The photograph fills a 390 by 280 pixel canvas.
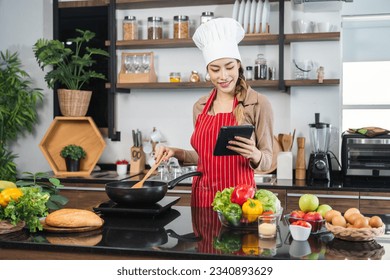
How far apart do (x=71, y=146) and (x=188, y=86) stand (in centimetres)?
121

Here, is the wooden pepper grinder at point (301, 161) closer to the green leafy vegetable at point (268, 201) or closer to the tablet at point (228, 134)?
the tablet at point (228, 134)

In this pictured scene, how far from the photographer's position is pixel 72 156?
461cm

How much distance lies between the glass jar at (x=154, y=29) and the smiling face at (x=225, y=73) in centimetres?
203

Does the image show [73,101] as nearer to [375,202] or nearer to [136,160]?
[136,160]

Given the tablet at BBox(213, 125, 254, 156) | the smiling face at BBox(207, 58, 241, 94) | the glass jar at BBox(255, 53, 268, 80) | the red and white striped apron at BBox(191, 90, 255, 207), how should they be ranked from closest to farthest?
the tablet at BBox(213, 125, 254, 156)
the smiling face at BBox(207, 58, 241, 94)
the red and white striped apron at BBox(191, 90, 255, 207)
the glass jar at BBox(255, 53, 268, 80)

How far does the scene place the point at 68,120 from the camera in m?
4.84

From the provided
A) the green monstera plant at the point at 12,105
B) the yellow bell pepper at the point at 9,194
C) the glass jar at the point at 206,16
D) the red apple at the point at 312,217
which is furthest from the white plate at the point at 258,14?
the yellow bell pepper at the point at 9,194

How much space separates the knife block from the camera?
15.4 feet

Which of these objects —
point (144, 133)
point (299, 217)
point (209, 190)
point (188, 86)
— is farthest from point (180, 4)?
point (299, 217)

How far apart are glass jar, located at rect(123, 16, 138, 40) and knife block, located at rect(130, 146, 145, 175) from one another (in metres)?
1.01

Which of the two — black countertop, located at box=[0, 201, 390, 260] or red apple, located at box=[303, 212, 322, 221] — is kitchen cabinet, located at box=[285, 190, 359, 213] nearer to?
black countertop, located at box=[0, 201, 390, 260]

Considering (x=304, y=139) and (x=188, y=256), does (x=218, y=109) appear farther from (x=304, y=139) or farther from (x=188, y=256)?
(x=304, y=139)

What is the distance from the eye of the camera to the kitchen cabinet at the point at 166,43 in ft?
14.0

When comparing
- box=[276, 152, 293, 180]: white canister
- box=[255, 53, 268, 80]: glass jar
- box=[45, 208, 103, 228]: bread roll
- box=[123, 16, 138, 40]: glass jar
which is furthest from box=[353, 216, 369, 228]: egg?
box=[123, 16, 138, 40]: glass jar
